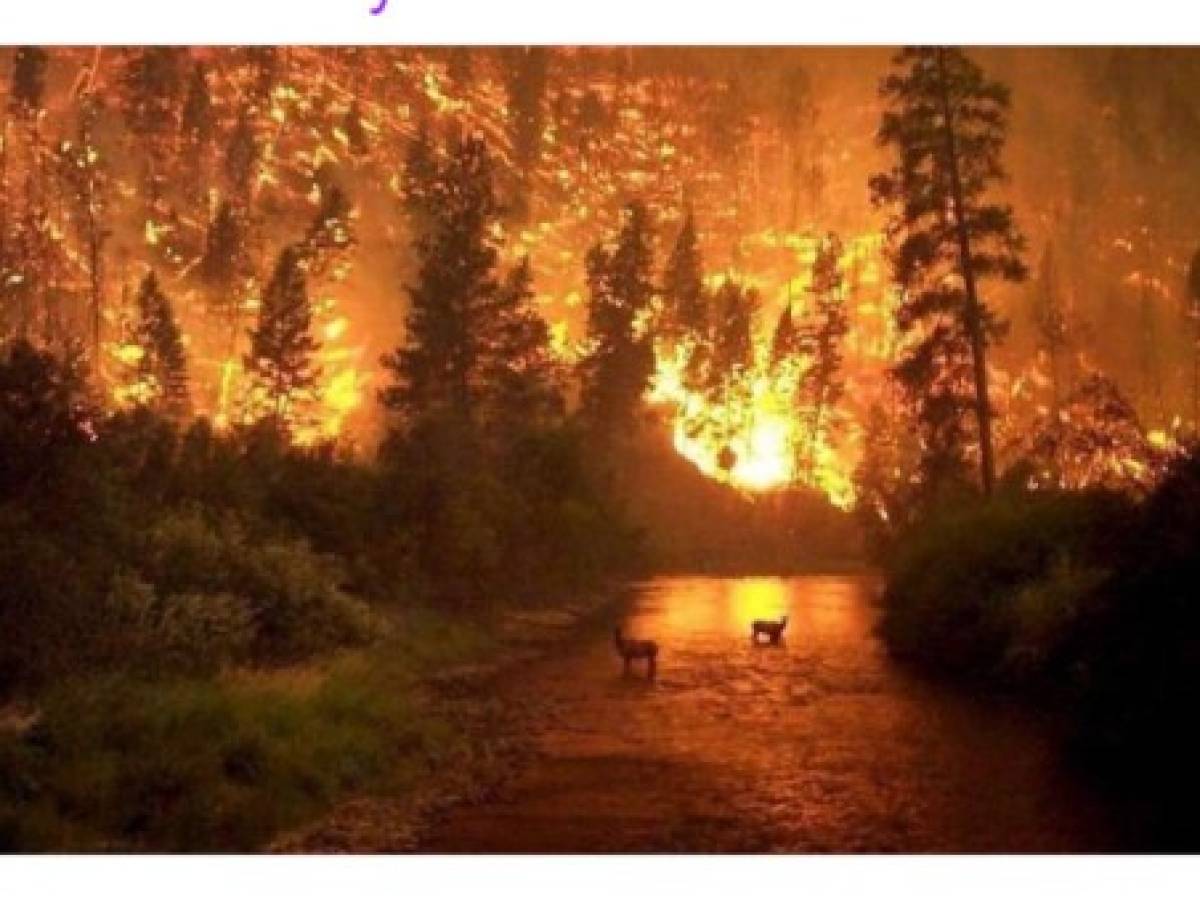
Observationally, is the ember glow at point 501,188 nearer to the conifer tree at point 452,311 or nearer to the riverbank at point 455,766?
the conifer tree at point 452,311

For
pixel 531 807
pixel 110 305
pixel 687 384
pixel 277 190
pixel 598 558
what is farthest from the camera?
pixel 687 384

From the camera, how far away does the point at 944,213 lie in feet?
91.0

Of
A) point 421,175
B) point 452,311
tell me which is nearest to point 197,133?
point 421,175

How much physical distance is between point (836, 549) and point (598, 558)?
24.8 metres

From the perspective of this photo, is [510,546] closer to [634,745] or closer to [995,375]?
[634,745]

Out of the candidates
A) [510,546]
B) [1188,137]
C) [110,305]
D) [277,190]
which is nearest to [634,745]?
[1188,137]

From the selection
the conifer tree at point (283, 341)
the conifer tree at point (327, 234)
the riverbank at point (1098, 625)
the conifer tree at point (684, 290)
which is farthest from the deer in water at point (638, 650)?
the conifer tree at point (684, 290)

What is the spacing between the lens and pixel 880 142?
28094 millimetres

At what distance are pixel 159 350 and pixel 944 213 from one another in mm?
37147

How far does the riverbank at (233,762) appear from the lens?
10.2 m

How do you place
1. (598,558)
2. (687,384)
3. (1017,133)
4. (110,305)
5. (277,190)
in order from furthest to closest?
(687,384), (277,190), (110,305), (1017,133), (598,558)

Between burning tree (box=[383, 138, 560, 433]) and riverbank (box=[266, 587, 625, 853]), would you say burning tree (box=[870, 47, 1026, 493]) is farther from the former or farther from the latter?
burning tree (box=[383, 138, 560, 433])

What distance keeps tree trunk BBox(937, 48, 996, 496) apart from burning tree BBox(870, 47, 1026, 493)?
0.10 feet

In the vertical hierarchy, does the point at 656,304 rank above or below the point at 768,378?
above
